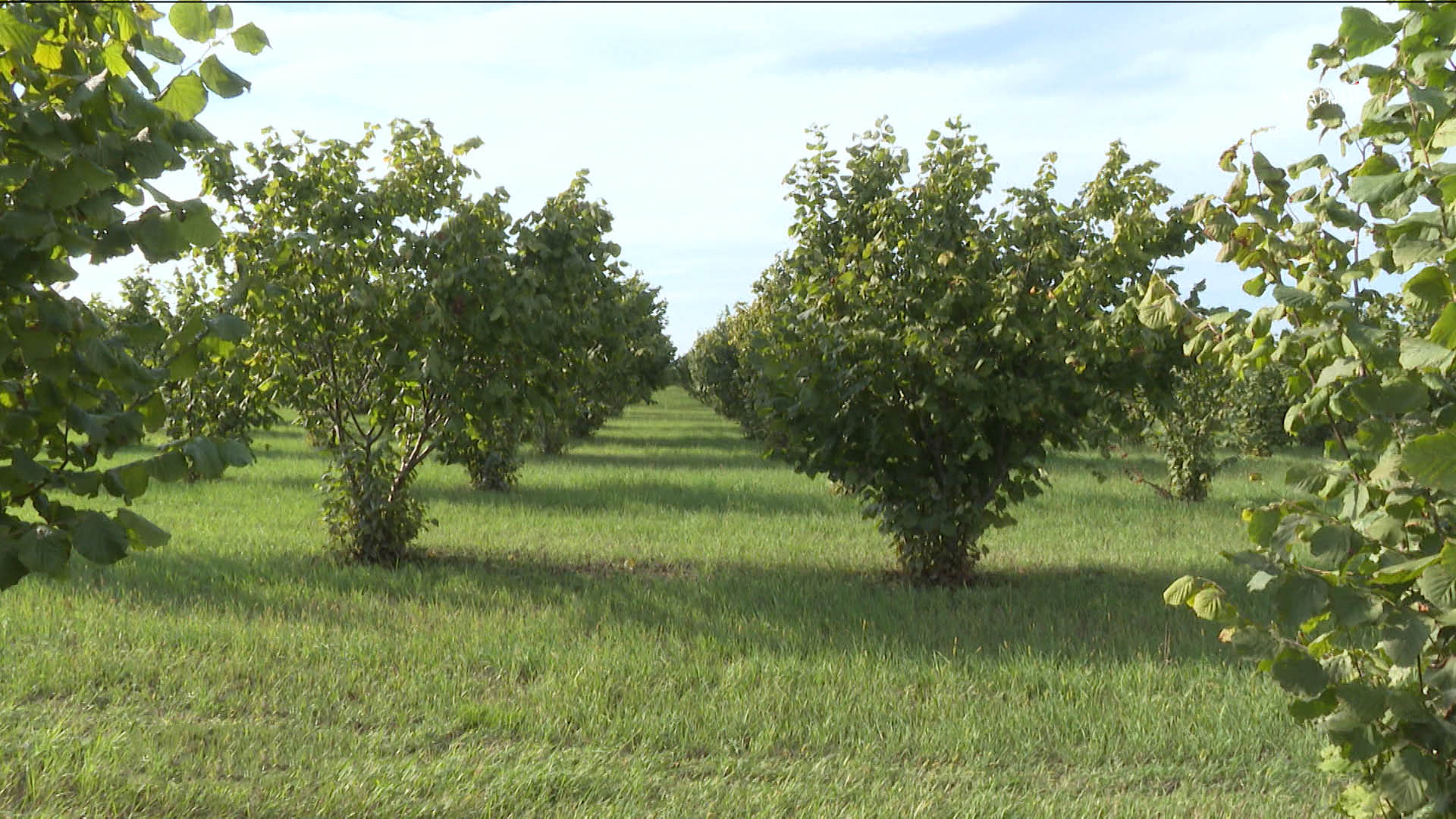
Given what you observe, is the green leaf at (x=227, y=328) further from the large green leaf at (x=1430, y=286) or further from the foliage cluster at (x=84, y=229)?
the large green leaf at (x=1430, y=286)

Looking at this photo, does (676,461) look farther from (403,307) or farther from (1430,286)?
(1430,286)

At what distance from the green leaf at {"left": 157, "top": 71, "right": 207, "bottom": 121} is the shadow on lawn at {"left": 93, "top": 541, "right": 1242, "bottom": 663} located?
515cm

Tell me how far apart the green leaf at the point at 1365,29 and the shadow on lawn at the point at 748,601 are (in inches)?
191

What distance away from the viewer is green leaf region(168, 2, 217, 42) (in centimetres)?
253

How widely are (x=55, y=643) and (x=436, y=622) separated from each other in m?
2.32

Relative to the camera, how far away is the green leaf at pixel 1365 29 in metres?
2.56

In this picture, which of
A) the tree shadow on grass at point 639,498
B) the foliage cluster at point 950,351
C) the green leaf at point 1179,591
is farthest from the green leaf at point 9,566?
the tree shadow on grass at point 639,498

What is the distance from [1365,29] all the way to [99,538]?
122 inches

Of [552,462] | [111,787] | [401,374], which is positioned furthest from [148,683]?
[552,462]

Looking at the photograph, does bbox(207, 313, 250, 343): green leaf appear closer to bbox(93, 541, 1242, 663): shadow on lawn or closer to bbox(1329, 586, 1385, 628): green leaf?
bbox(1329, 586, 1385, 628): green leaf

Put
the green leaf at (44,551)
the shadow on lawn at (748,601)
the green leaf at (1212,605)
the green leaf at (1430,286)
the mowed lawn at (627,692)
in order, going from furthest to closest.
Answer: the shadow on lawn at (748,601) < the mowed lawn at (627,692) < the green leaf at (1212,605) < the green leaf at (44,551) < the green leaf at (1430,286)

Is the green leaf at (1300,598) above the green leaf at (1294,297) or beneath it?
beneath

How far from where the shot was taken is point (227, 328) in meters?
2.77

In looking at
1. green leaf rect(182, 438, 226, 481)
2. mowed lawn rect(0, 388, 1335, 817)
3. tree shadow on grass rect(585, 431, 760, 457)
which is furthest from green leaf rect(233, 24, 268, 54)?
tree shadow on grass rect(585, 431, 760, 457)
